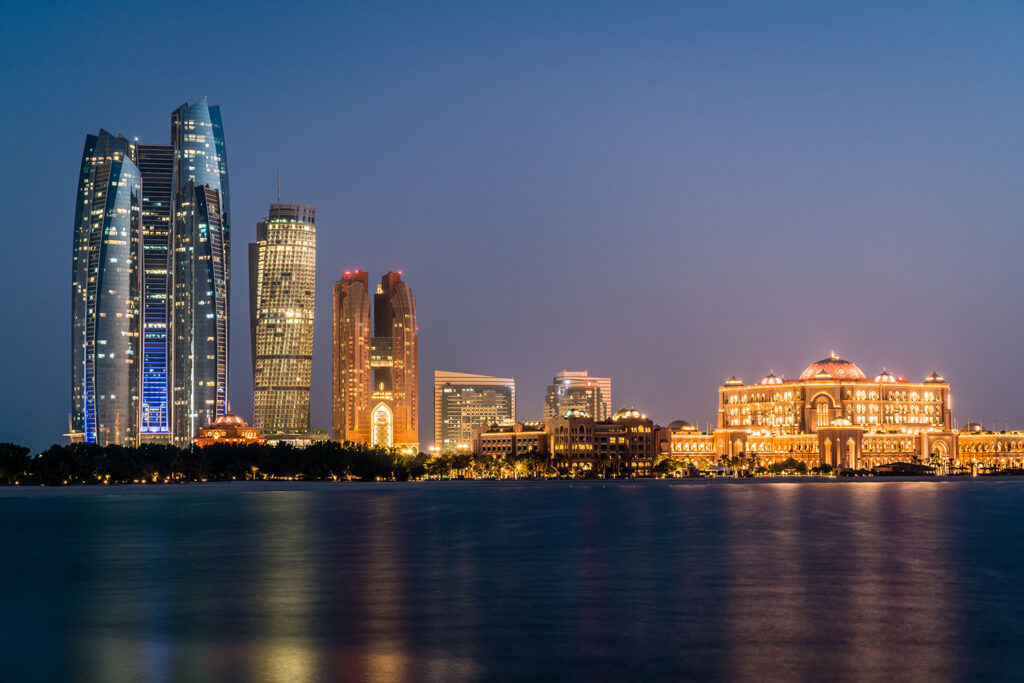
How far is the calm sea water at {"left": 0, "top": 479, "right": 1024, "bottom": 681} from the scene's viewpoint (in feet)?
108

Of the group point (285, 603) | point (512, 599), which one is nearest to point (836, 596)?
point (512, 599)

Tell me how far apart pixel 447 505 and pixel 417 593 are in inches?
3396

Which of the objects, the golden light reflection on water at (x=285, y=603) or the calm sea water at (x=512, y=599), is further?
the calm sea water at (x=512, y=599)

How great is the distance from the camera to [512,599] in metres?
47.7

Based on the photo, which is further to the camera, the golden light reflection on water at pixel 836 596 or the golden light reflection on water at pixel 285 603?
the golden light reflection on water at pixel 836 596

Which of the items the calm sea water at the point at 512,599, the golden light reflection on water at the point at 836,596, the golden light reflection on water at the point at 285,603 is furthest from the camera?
the golden light reflection on water at the point at 836,596

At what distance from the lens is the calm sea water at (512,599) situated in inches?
1300

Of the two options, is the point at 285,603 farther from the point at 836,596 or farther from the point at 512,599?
the point at 836,596

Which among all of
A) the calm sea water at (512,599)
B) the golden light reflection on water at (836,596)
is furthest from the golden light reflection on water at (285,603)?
the golden light reflection on water at (836,596)

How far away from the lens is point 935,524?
9750cm

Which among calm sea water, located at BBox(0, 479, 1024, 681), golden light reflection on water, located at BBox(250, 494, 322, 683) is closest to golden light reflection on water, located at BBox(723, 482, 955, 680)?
calm sea water, located at BBox(0, 479, 1024, 681)

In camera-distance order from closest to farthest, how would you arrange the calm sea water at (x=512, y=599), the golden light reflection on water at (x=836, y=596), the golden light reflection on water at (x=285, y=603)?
the golden light reflection on water at (x=285, y=603)
the calm sea water at (x=512, y=599)
the golden light reflection on water at (x=836, y=596)

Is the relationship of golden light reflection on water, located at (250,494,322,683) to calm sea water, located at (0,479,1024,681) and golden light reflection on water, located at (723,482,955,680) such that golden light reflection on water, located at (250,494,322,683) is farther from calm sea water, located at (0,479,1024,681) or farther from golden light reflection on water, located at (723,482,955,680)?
golden light reflection on water, located at (723,482,955,680)

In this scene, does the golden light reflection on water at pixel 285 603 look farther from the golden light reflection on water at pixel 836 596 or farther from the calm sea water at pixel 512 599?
the golden light reflection on water at pixel 836 596
